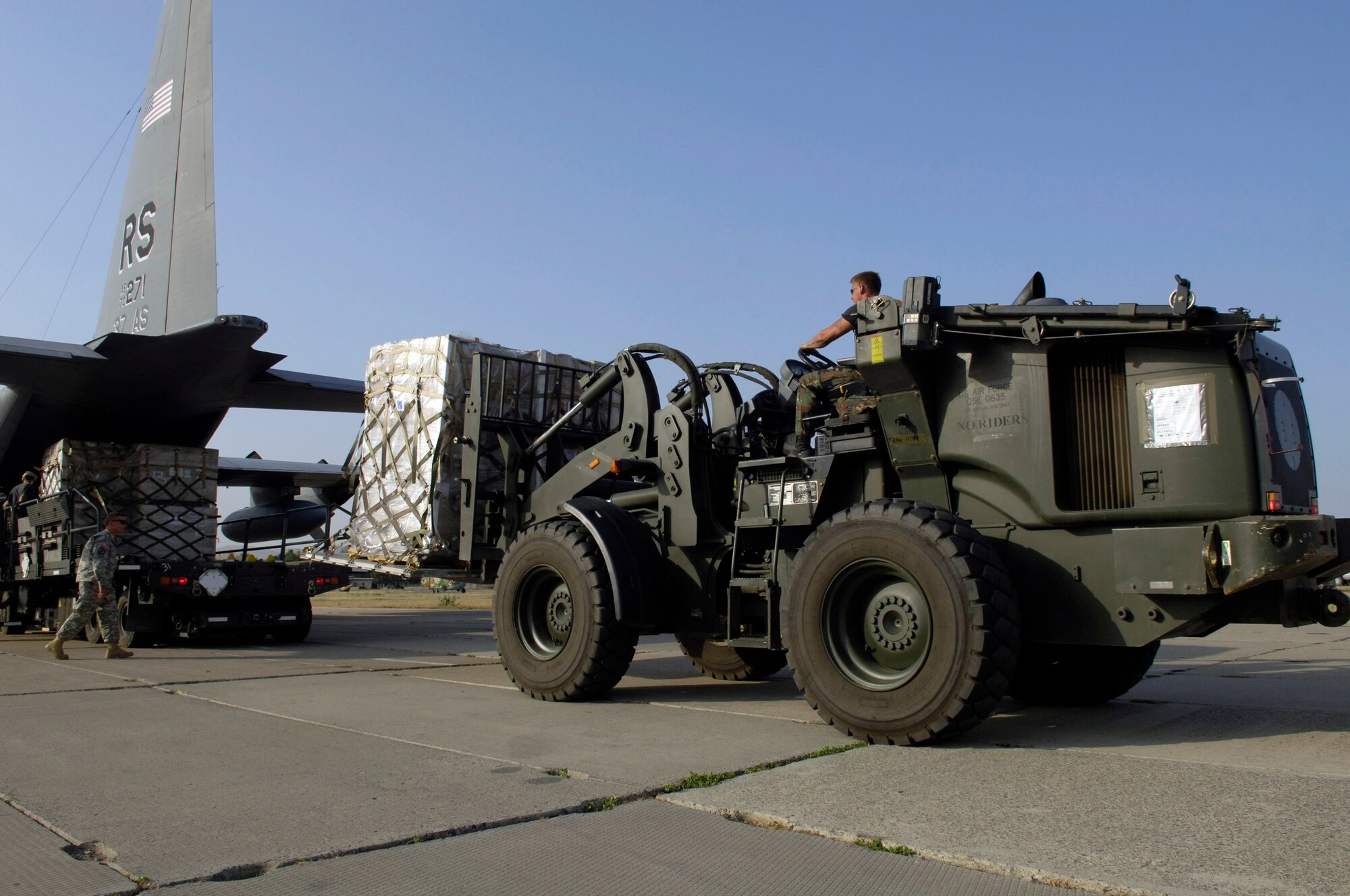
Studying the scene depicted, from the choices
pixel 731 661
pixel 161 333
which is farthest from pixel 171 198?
pixel 731 661

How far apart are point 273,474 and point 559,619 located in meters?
23.2

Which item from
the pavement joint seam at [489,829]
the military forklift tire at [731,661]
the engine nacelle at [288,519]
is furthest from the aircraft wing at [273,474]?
the pavement joint seam at [489,829]

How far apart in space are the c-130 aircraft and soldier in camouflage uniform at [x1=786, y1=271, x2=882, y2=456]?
32.9 ft

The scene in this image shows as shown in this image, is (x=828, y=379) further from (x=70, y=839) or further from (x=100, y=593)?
(x=100, y=593)

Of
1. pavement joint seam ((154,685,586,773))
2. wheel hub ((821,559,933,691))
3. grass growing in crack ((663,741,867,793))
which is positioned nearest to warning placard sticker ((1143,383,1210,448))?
wheel hub ((821,559,933,691))

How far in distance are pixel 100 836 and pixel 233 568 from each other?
10.1m

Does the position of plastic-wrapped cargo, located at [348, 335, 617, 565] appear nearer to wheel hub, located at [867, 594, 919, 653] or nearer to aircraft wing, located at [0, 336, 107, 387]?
wheel hub, located at [867, 594, 919, 653]

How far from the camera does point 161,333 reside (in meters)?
15.9

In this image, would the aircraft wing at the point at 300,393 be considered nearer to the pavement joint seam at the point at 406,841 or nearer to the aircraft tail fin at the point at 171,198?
the aircraft tail fin at the point at 171,198

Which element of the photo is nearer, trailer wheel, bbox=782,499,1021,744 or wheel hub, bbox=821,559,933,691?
trailer wheel, bbox=782,499,1021,744

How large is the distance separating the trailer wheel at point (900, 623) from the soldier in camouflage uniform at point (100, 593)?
27.9ft

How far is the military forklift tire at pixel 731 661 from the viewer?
25.6 feet

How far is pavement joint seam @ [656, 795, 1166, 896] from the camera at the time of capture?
2748mm

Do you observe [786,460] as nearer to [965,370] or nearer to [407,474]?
[965,370]
